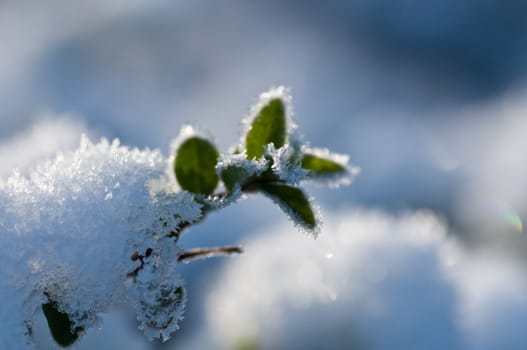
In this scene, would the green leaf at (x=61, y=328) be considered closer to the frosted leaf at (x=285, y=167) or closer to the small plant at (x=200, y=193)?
the small plant at (x=200, y=193)

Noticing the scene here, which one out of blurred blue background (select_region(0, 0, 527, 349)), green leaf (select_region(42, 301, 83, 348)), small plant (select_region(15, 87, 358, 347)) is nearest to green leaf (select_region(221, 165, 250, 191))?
small plant (select_region(15, 87, 358, 347))

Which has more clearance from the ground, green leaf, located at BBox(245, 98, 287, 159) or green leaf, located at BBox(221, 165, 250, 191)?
green leaf, located at BBox(245, 98, 287, 159)

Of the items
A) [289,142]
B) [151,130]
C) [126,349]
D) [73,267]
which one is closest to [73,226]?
[73,267]

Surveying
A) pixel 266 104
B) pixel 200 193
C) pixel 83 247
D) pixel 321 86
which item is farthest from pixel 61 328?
pixel 321 86

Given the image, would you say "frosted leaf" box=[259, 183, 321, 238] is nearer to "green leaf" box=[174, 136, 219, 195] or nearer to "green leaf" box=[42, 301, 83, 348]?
"green leaf" box=[174, 136, 219, 195]

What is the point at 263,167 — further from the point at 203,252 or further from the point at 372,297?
the point at 372,297

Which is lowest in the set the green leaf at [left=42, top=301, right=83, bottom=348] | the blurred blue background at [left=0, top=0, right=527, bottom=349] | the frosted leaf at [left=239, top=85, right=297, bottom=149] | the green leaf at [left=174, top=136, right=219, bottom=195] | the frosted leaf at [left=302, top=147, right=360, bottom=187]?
the green leaf at [left=42, top=301, right=83, bottom=348]
